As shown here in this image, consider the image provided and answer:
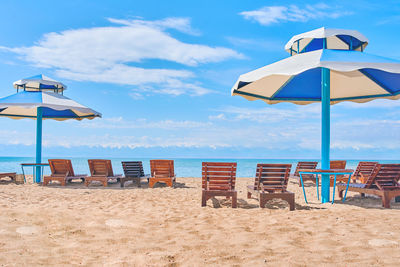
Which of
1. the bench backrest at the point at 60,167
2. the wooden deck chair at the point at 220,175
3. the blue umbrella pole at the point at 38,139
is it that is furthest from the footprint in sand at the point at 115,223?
the blue umbrella pole at the point at 38,139

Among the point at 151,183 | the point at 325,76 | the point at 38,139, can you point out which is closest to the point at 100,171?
the point at 151,183

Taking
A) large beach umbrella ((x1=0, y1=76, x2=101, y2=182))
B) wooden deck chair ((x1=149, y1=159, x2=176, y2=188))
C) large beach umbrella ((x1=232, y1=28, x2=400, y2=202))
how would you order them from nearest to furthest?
large beach umbrella ((x1=232, y1=28, x2=400, y2=202))
large beach umbrella ((x1=0, y1=76, x2=101, y2=182))
wooden deck chair ((x1=149, y1=159, x2=176, y2=188))

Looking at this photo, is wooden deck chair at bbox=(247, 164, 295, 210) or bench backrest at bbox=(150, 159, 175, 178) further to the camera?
bench backrest at bbox=(150, 159, 175, 178)

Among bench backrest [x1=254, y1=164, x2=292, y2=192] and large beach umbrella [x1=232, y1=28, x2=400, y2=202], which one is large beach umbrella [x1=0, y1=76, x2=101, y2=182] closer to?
large beach umbrella [x1=232, y1=28, x2=400, y2=202]

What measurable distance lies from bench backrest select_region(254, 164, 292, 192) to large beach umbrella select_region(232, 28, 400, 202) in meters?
1.12

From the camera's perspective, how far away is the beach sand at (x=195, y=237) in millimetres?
3088

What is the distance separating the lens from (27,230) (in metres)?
3.95

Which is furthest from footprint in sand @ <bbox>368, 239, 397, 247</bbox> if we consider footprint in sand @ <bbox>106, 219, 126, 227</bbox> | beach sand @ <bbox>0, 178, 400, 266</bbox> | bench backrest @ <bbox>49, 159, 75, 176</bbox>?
bench backrest @ <bbox>49, 159, 75, 176</bbox>

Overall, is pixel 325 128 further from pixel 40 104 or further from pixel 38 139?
pixel 38 139

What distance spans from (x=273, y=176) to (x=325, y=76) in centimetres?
231

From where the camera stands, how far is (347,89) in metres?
8.59

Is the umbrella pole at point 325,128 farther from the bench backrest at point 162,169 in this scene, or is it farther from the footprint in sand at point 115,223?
the bench backrest at point 162,169

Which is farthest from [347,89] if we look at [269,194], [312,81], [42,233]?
[42,233]

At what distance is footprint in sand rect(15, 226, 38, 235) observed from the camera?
3857 millimetres
